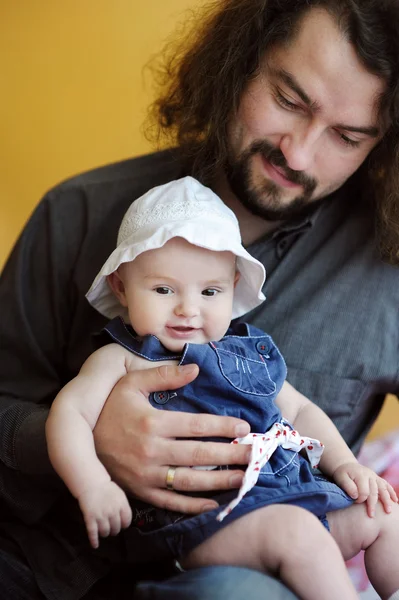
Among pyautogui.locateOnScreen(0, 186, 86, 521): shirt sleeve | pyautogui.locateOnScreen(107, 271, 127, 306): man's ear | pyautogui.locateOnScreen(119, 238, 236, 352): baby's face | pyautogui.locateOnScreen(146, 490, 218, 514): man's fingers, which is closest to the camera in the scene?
pyautogui.locateOnScreen(146, 490, 218, 514): man's fingers

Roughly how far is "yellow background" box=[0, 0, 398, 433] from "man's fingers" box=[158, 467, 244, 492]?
1.64 metres

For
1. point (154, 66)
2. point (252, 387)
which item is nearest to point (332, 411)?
point (252, 387)

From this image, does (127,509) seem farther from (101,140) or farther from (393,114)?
(101,140)

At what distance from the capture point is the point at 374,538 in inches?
46.7

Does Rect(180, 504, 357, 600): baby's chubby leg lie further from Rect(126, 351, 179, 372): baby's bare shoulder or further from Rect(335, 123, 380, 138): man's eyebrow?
Rect(335, 123, 380, 138): man's eyebrow

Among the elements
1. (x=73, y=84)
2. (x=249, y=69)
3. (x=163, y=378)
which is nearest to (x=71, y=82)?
(x=73, y=84)

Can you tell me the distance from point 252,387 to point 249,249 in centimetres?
44

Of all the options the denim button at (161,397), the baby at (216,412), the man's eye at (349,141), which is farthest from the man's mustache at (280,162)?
the denim button at (161,397)

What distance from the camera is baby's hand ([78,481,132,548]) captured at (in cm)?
103

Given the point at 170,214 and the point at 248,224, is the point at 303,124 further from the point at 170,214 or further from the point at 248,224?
the point at 170,214

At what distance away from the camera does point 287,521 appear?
1.05 meters

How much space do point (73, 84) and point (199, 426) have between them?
5.99 feet

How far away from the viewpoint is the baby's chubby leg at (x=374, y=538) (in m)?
1.16

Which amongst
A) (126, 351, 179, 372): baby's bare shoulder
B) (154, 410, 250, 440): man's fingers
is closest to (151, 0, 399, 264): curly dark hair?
(126, 351, 179, 372): baby's bare shoulder
